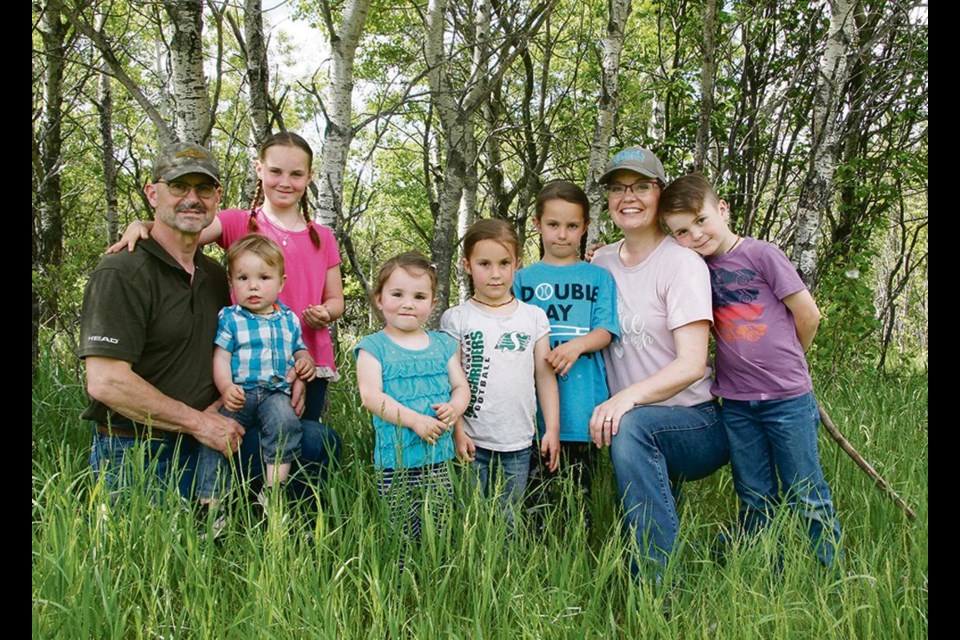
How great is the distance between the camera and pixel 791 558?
253 cm

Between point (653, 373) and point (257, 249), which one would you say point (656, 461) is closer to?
point (653, 373)

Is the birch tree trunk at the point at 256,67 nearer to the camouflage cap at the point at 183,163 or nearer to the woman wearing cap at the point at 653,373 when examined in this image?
the camouflage cap at the point at 183,163

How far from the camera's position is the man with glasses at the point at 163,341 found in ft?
8.68

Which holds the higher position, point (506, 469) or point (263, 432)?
point (263, 432)

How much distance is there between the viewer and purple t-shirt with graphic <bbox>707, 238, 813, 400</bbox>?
2816 millimetres

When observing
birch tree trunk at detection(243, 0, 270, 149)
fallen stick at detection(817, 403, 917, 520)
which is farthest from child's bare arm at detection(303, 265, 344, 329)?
fallen stick at detection(817, 403, 917, 520)

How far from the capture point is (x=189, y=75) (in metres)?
3.82

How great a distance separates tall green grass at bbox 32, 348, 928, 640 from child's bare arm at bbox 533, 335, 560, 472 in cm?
25

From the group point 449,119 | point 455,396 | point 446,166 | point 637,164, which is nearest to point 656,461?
point 455,396

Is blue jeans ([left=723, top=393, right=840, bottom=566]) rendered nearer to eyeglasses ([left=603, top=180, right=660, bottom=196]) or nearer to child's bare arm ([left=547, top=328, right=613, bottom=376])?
child's bare arm ([left=547, top=328, right=613, bottom=376])

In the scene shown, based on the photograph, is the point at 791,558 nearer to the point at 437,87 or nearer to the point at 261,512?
the point at 261,512

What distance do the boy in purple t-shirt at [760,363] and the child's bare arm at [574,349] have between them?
51 centimetres

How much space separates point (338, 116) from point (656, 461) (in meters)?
3.09

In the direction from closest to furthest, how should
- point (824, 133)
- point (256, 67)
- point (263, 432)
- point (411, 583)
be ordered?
point (411, 583)
point (263, 432)
point (256, 67)
point (824, 133)
